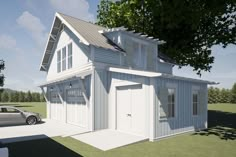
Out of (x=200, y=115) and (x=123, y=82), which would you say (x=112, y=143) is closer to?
(x=123, y=82)

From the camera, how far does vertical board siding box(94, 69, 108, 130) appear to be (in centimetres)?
1391

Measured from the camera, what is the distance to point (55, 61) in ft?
69.0

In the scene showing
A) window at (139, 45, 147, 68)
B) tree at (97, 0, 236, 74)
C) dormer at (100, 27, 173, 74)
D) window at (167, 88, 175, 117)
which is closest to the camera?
window at (167, 88, 175, 117)

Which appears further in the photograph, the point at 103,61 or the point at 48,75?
the point at 48,75

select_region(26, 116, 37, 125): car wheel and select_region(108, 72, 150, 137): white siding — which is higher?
select_region(108, 72, 150, 137): white siding

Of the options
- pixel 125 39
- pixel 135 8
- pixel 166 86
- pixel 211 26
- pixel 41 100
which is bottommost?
pixel 41 100

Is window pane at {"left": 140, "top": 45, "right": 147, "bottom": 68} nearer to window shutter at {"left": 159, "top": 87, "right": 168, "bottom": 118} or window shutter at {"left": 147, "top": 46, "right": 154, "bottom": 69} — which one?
window shutter at {"left": 147, "top": 46, "right": 154, "bottom": 69}

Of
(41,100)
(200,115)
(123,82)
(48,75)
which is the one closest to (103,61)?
(123,82)

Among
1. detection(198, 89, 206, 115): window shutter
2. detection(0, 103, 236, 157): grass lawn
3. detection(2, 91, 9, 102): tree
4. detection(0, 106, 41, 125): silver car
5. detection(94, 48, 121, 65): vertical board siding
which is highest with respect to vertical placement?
detection(94, 48, 121, 65): vertical board siding

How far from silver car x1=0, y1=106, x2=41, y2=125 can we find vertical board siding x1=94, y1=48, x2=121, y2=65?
7393 mm

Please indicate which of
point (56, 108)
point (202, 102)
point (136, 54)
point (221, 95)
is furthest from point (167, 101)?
point (221, 95)

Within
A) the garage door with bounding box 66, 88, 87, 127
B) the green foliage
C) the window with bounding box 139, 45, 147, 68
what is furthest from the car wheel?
the green foliage

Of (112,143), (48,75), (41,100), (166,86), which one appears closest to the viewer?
(112,143)

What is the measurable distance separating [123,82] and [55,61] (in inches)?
394
